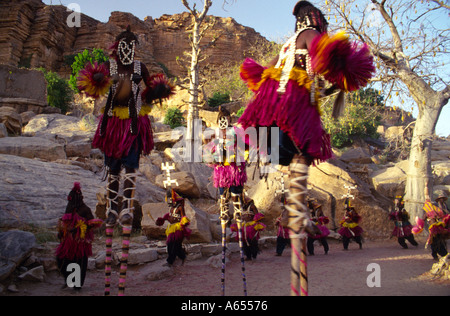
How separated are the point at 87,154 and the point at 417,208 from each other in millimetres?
11708

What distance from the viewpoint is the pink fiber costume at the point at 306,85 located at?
2518 mm

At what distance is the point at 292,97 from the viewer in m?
2.66

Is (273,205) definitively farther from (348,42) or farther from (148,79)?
(348,42)

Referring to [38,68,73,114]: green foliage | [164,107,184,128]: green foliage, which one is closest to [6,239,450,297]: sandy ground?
[164,107,184,128]: green foliage

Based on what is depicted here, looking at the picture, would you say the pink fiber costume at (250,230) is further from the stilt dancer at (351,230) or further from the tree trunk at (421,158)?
the tree trunk at (421,158)

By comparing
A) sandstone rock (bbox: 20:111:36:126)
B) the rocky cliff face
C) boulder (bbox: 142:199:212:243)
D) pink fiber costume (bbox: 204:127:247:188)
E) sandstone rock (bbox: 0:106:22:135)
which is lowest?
boulder (bbox: 142:199:212:243)

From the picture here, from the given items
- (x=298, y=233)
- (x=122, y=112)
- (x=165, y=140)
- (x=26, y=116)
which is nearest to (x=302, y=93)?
(x=298, y=233)

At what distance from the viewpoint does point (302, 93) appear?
2691 mm

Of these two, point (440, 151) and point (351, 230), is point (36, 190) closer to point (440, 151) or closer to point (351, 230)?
point (351, 230)

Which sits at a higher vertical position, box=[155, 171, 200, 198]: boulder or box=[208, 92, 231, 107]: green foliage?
box=[208, 92, 231, 107]: green foliage

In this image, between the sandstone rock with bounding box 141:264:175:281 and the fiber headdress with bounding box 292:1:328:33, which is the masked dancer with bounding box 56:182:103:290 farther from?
the fiber headdress with bounding box 292:1:328:33

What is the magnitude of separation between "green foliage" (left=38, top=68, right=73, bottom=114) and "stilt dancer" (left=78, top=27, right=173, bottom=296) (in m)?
23.0

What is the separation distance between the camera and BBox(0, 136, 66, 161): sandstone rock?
10.4m

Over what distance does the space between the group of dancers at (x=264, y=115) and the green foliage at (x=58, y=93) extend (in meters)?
22.2
